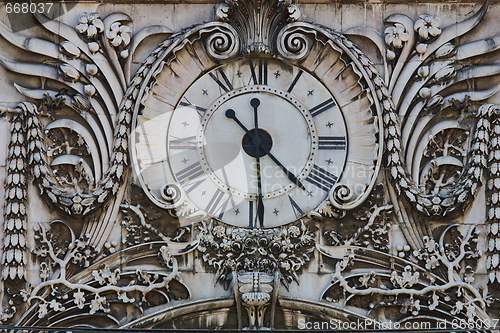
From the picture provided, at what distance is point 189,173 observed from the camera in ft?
36.8

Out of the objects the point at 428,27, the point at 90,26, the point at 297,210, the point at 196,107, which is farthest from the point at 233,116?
the point at 428,27

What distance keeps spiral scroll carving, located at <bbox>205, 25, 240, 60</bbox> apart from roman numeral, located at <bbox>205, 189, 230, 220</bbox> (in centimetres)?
155

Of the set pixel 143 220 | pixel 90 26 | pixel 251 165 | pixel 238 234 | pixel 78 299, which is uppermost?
pixel 90 26

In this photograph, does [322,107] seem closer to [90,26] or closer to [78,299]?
[90,26]

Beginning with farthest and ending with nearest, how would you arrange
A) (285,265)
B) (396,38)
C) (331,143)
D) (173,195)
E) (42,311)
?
(396,38) < (331,143) < (173,195) < (285,265) < (42,311)

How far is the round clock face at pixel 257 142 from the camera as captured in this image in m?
11.1

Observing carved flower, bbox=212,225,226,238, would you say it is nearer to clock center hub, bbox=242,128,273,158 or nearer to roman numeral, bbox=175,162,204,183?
roman numeral, bbox=175,162,204,183

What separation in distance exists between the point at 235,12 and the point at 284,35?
62 centimetres

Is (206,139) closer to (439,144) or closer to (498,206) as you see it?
(439,144)

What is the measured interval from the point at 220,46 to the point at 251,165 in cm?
140

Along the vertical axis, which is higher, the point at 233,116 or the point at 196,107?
the point at 196,107

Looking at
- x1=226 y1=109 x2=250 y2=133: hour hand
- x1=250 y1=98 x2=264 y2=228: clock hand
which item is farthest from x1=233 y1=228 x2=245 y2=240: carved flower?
x1=226 y1=109 x2=250 y2=133: hour hand

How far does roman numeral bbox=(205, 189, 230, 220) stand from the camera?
11055 millimetres

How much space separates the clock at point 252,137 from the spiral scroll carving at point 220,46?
0.29ft
